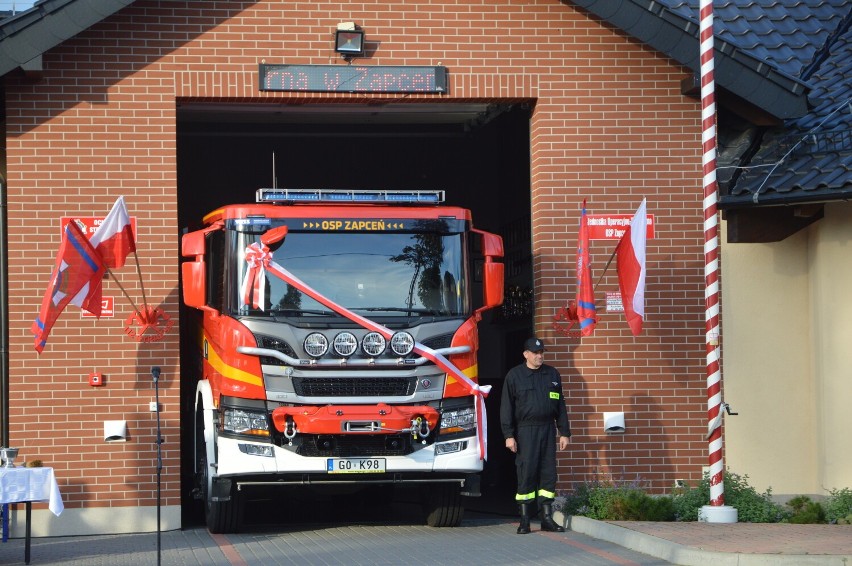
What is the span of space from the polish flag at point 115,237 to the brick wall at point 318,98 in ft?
2.46

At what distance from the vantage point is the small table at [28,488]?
12000 millimetres

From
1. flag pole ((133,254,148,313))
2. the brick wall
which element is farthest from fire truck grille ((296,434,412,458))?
flag pole ((133,254,148,313))

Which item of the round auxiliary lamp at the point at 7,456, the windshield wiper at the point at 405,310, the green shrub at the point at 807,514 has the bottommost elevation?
the green shrub at the point at 807,514

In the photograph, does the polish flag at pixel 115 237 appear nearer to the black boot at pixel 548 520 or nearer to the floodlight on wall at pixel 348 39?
the floodlight on wall at pixel 348 39

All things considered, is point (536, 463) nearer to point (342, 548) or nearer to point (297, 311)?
point (342, 548)

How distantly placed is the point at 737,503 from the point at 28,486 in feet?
21.7

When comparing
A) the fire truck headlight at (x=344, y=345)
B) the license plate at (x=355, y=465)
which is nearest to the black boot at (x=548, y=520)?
the license plate at (x=355, y=465)

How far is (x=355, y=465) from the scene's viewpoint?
526 inches

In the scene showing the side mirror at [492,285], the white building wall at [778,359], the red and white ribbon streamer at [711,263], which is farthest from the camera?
the white building wall at [778,359]

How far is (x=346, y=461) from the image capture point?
13.3 meters

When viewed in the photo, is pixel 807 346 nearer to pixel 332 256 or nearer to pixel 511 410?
pixel 511 410

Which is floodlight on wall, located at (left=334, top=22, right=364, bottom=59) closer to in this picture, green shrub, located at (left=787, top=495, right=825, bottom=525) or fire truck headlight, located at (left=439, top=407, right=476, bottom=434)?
fire truck headlight, located at (left=439, top=407, right=476, bottom=434)

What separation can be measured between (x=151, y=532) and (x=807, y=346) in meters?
7.49

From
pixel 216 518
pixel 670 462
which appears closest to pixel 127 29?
pixel 216 518
